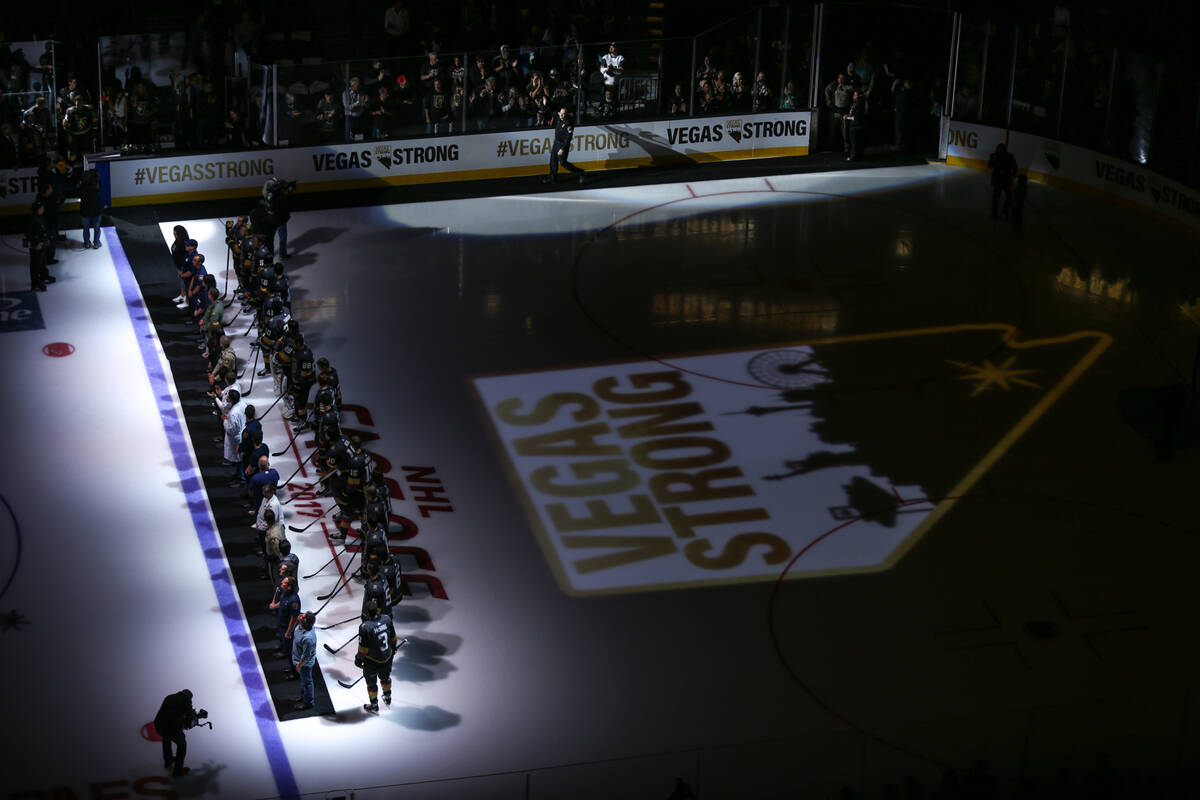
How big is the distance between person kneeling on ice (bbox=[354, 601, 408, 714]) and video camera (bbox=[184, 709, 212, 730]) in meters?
1.80

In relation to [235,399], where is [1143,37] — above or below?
above

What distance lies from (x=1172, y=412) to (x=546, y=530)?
31.2 ft

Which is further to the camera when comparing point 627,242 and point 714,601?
point 627,242

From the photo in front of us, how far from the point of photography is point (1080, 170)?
37438 mm

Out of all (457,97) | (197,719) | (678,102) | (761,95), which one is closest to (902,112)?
(761,95)

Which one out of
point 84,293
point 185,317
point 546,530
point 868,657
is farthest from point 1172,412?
point 84,293

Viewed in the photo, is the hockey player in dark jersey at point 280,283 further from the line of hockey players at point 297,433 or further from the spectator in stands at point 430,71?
the spectator in stands at point 430,71

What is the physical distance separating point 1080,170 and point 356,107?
14529 mm

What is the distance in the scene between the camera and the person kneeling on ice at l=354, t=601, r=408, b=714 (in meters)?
21.2

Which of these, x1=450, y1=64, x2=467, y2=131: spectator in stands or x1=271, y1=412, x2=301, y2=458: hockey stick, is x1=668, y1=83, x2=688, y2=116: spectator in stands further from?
x1=271, y1=412, x2=301, y2=458: hockey stick

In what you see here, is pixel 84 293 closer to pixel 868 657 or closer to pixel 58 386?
pixel 58 386

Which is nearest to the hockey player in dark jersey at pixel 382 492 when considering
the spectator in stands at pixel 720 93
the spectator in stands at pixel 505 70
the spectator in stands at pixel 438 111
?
the spectator in stands at pixel 438 111

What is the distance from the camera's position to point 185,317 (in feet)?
103

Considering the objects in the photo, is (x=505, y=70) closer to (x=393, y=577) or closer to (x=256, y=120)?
(x=256, y=120)
